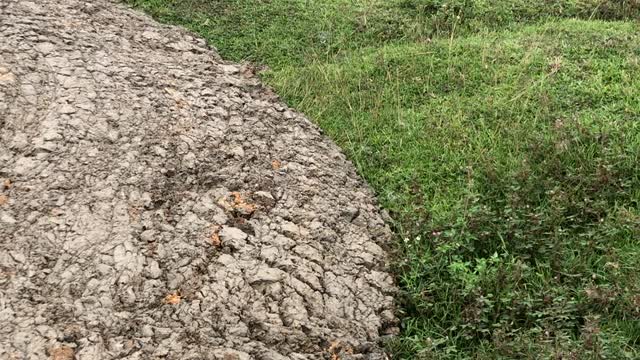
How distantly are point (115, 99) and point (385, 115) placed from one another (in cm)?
204

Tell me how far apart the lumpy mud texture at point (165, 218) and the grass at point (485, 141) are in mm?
298

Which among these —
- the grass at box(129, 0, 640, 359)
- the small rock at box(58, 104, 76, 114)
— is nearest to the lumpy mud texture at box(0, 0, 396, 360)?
the small rock at box(58, 104, 76, 114)

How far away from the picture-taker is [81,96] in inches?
180

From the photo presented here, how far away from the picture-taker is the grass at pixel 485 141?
3645mm

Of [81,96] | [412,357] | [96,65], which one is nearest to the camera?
[412,357]

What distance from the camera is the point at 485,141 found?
480cm

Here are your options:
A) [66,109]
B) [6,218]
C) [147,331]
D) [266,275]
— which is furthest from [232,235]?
[66,109]

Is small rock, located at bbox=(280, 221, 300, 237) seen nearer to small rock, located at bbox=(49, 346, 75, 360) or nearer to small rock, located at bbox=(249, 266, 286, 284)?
small rock, located at bbox=(249, 266, 286, 284)

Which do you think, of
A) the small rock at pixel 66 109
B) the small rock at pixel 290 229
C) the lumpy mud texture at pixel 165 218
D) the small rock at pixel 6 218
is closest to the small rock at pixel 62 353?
the lumpy mud texture at pixel 165 218

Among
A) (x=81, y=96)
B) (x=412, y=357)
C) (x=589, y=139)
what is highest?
(x=589, y=139)

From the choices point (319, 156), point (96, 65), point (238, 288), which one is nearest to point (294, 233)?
point (238, 288)

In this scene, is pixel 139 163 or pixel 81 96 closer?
pixel 139 163

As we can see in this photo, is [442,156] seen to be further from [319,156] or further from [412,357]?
[412,357]

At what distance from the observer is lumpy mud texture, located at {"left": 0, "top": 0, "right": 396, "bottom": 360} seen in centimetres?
336
